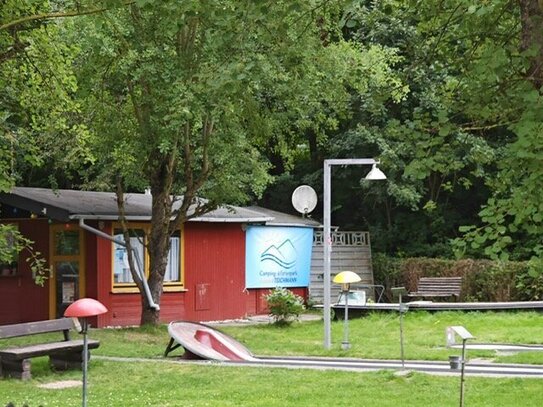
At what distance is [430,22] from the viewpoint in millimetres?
7750

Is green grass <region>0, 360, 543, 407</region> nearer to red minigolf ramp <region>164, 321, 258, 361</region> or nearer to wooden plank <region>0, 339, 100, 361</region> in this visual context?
wooden plank <region>0, 339, 100, 361</region>

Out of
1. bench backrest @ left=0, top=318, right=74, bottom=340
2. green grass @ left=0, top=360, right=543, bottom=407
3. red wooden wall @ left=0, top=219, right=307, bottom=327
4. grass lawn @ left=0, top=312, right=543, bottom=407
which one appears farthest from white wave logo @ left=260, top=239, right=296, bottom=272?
green grass @ left=0, top=360, right=543, bottom=407

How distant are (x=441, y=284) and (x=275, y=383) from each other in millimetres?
14584

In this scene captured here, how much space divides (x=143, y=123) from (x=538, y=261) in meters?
11.1

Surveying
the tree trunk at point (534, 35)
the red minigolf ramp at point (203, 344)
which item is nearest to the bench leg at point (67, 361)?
the red minigolf ramp at point (203, 344)

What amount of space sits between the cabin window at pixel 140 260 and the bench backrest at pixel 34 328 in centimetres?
586

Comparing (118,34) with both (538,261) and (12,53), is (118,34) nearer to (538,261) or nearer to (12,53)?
(12,53)

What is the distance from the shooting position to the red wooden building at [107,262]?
20469 millimetres

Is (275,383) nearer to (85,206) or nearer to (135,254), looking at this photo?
(135,254)

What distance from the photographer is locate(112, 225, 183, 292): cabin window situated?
823 inches

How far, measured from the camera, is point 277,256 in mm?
25469

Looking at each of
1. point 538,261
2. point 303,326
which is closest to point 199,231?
point 303,326

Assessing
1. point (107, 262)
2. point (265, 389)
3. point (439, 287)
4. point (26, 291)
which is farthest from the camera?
point (439, 287)

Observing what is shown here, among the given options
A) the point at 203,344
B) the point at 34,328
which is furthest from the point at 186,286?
the point at 34,328
